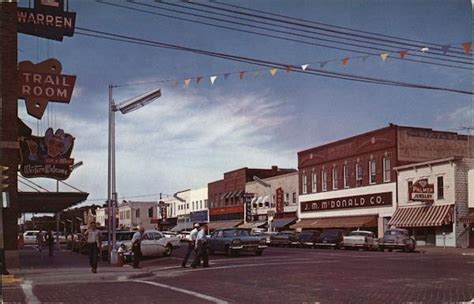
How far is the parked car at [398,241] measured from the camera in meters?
40.3

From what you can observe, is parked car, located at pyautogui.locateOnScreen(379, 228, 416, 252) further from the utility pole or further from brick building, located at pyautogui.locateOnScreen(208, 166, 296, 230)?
brick building, located at pyautogui.locateOnScreen(208, 166, 296, 230)

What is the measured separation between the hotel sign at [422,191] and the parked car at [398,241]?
239 inches

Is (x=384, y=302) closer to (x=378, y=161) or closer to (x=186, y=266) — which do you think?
(x=186, y=266)

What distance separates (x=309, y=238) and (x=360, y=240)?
264 inches

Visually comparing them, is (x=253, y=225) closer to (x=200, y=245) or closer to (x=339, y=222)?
(x=339, y=222)

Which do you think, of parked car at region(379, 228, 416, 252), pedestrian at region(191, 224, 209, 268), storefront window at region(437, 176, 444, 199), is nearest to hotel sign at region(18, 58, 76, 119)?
pedestrian at region(191, 224, 209, 268)

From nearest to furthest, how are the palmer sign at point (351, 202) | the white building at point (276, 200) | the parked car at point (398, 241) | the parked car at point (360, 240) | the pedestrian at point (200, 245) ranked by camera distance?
1. the pedestrian at point (200, 245)
2. the parked car at point (398, 241)
3. the parked car at point (360, 240)
4. the palmer sign at point (351, 202)
5. the white building at point (276, 200)

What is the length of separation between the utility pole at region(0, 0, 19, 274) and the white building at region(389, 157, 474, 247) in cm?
3053

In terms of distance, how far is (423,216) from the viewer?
46938mm

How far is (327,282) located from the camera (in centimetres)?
1717

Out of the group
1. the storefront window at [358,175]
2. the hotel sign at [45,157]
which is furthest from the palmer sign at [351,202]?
the hotel sign at [45,157]

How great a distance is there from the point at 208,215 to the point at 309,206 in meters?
27.9

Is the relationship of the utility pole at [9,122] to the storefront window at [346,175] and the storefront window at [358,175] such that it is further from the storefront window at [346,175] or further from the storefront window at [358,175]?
the storefront window at [346,175]

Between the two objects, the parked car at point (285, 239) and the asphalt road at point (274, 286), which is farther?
the parked car at point (285, 239)
